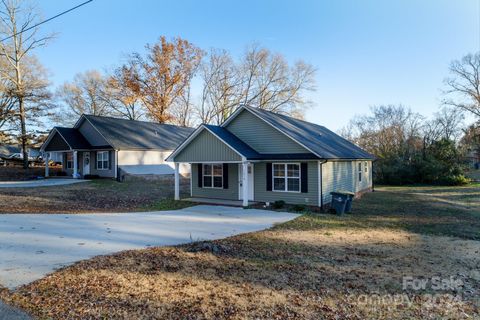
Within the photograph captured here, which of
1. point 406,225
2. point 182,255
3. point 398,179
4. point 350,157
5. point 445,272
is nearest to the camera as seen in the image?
point 445,272

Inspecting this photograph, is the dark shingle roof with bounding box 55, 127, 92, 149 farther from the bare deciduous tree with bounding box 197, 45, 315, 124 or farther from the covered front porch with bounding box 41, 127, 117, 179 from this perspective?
the bare deciduous tree with bounding box 197, 45, 315, 124

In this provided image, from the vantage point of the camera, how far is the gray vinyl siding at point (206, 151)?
1523cm

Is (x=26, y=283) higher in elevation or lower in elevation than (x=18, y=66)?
lower

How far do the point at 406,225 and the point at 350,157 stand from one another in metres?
6.78

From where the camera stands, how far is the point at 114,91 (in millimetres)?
42188

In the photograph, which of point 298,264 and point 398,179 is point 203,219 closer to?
point 298,264

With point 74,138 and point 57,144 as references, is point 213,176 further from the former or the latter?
point 57,144

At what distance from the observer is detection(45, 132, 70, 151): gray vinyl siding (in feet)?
88.0

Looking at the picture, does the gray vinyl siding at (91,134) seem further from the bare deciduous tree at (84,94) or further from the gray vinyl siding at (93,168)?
the bare deciduous tree at (84,94)

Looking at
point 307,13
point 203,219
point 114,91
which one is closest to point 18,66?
point 114,91

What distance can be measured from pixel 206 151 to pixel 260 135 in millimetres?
2765

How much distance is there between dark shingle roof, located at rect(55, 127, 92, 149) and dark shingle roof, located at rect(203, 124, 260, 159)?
15.4m

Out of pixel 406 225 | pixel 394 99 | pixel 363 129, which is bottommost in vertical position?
pixel 406 225

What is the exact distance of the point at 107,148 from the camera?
25734 mm
